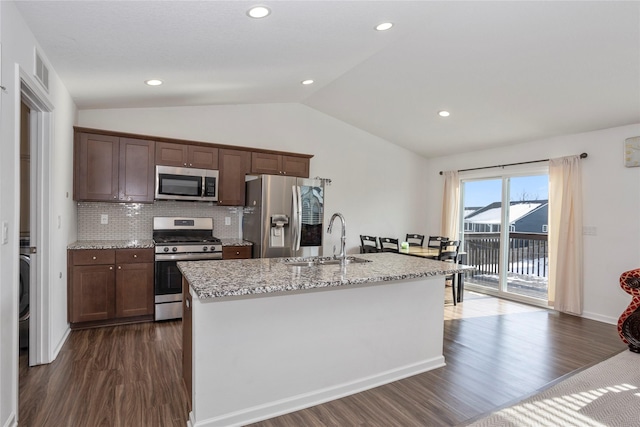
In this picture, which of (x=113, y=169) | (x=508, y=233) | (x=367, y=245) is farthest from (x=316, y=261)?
(x=508, y=233)

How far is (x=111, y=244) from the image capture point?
389 centimetres

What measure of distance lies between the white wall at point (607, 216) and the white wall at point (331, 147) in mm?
2660

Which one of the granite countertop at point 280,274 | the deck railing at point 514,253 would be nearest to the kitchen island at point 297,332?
the granite countertop at point 280,274

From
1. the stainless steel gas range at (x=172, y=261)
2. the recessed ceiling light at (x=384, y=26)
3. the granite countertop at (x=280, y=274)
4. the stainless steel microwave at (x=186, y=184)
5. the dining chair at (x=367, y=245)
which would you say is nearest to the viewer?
the granite countertop at (x=280, y=274)

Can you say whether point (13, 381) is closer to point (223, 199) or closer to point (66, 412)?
point (66, 412)

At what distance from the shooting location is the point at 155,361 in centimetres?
301

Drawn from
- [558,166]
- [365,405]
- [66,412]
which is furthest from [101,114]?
[558,166]

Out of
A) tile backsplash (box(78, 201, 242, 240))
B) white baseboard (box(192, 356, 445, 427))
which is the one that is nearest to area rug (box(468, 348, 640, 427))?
white baseboard (box(192, 356, 445, 427))

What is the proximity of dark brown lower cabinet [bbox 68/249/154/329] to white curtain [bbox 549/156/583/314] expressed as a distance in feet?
17.1

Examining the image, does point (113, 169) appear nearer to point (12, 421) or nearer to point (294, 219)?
point (294, 219)

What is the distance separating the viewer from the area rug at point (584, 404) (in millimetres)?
2264

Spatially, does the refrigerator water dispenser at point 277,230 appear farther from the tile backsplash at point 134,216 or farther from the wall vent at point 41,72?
the wall vent at point 41,72

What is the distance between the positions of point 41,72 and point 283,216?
2.75 meters

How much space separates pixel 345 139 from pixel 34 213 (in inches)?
176
